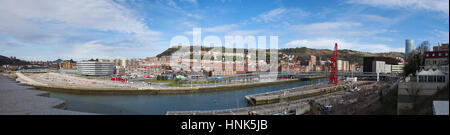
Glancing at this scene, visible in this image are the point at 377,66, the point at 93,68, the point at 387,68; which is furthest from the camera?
the point at 387,68

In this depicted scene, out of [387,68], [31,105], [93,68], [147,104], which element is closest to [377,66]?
[387,68]

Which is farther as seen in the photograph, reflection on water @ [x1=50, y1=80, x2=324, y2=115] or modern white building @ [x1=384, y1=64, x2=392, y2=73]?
modern white building @ [x1=384, y1=64, x2=392, y2=73]

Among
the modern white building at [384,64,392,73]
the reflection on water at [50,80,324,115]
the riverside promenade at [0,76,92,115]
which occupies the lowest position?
the reflection on water at [50,80,324,115]

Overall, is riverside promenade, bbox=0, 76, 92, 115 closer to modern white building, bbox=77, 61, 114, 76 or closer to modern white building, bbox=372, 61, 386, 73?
modern white building, bbox=77, 61, 114, 76

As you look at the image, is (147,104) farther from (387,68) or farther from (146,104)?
(387,68)

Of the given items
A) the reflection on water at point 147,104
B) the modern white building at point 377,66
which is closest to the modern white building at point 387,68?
the modern white building at point 377,66

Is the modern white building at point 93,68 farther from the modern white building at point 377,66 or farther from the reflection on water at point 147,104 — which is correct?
the modern white building at point 377,66

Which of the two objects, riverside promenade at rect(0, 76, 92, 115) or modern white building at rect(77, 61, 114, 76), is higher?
modern white building at rect(77, 61, 114, 76)

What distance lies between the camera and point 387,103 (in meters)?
4.69

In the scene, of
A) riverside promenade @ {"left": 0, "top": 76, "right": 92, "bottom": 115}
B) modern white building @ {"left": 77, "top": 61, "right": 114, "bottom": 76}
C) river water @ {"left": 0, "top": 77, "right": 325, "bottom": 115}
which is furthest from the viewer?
modern white building @ {"left": 77, "top": 61, "right": 114, "bottom": 76}

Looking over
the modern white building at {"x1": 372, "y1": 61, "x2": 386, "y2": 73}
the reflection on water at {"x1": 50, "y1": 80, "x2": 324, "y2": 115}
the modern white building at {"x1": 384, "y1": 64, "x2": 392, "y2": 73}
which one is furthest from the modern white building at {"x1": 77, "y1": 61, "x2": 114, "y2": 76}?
the modern white building at {"x1": 384, "y1": 64, "x2": 392, "y2": 73}

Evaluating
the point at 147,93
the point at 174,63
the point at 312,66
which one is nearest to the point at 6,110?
the point at 147,93

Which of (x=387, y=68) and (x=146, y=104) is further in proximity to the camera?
(x=387, y=68)
